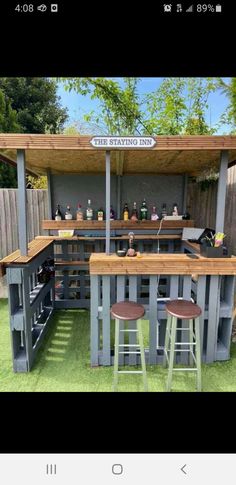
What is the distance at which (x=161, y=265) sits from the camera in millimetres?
2301

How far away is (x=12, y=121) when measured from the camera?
936cm

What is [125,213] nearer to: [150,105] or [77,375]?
[77,375]

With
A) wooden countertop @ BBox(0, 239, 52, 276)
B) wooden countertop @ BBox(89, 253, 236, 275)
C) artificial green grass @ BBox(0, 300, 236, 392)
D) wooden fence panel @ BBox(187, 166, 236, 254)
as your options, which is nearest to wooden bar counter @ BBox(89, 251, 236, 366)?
wooden countertop @ BBox(89, 253, 236, 275)

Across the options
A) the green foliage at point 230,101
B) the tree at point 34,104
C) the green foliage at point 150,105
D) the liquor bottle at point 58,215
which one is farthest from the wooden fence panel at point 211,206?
the tree at point 34,104

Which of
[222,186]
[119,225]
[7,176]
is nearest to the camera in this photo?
[222,186]

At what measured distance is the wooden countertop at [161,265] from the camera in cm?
230

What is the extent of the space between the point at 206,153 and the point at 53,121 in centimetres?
1144

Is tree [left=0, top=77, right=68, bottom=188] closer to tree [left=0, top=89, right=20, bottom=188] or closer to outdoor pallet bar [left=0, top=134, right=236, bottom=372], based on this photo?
tree [left=0, top=89, right=20, bottom=188]

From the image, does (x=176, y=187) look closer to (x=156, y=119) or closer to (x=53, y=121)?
(x=156, y=119)

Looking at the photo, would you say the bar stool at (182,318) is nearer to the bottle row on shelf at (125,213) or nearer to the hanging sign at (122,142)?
the hanging sign at (122,142)

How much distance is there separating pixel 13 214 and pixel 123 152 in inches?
101
